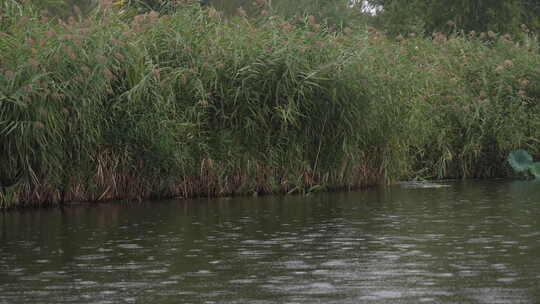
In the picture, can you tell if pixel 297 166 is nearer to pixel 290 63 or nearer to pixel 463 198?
pixel 290 63

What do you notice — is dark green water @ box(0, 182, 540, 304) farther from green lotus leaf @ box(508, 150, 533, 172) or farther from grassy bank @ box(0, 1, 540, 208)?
green lotus leaf @ box(508, 150, 533, 172)

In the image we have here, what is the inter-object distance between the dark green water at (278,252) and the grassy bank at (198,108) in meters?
0.81

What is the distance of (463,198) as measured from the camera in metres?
17.7

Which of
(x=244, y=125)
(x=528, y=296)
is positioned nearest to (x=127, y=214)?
(x=244, y=125)

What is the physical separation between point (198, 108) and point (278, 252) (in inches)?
291

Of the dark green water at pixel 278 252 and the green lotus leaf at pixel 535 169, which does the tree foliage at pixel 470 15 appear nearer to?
the green lotus leaf at pixel 535 169

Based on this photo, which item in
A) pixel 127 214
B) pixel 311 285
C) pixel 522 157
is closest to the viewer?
pixel 311 285

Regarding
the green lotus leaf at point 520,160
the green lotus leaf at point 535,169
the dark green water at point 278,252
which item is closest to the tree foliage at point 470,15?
the green lotus leaf at point 520,160

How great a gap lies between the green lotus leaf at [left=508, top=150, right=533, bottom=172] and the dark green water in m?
4.95

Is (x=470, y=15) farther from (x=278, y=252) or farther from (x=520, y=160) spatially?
(x=278, y=252)

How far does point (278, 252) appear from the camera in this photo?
36.3 feet

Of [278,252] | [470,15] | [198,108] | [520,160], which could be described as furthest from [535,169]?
[470,15]

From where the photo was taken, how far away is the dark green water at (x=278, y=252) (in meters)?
8.55

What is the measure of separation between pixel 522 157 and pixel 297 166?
6.41 meters
